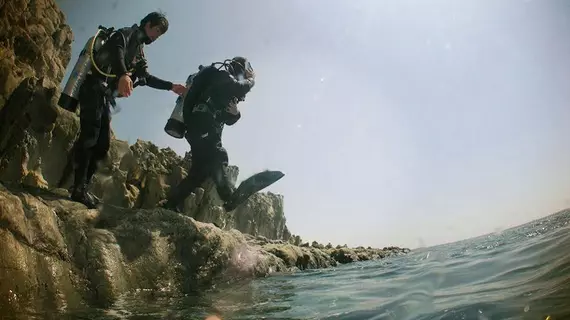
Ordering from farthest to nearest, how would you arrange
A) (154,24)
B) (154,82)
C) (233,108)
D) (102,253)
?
(233,108) → (154,82) → (154,24) → (102,253)

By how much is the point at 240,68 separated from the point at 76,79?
2.75 m

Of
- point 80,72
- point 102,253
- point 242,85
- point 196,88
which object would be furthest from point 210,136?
point 102,253

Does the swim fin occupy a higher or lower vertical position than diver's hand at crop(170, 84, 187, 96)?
lower

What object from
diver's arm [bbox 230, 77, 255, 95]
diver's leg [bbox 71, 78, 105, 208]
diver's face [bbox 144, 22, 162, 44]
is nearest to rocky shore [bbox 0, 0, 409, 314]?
diver's leg [bbox 71, 78, 105, 208]

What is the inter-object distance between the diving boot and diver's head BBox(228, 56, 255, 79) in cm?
311

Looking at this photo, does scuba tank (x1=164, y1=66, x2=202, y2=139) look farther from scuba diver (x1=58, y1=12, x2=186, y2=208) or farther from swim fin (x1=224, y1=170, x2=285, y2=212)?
swim fin (x1=224, y1=170, x2=285, y2=212)

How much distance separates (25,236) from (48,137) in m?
18.3

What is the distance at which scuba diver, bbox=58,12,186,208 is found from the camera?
4477 millimetres

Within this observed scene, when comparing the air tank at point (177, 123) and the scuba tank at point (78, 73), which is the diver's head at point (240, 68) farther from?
the scuba tank at point (78, 73)

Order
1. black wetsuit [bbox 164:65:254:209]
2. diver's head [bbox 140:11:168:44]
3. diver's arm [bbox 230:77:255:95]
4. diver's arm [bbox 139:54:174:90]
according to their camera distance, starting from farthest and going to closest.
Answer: diver's arm [bbox 230:77:255:95] → black wetsuit [bbox 164:65:254:209] → diver's arm [bbox 139:54:174:90] → diver's head [bbox 140:11:168:44]

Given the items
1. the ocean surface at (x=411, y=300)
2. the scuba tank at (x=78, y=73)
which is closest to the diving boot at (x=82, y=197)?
the scuba tank at (x=78, y=73)

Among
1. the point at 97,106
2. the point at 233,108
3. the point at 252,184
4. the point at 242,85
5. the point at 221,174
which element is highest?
the point at 242,85

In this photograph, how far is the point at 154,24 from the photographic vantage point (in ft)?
16.1

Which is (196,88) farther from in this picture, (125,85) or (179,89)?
(125,85)
